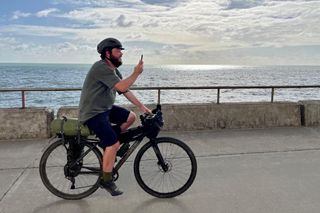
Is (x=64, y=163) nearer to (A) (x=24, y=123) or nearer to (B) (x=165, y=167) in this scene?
(B) (x=165, y=167)

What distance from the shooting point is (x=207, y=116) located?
8320 mm

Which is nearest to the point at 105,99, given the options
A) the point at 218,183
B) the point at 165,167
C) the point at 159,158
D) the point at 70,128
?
the point at 70,128

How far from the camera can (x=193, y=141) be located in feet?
24.0

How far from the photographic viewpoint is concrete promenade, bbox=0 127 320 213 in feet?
13.9

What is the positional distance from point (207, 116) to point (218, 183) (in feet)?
11.2

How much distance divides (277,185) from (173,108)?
3583 millimetres

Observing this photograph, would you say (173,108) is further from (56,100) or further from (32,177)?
(56,100)

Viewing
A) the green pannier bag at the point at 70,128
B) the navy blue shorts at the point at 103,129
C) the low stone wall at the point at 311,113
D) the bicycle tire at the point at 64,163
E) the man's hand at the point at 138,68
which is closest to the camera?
the man's hand at the point at 138,68

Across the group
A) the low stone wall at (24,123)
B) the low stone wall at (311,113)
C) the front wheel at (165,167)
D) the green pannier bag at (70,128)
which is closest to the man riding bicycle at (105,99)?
the green pannier bag at (70,128)

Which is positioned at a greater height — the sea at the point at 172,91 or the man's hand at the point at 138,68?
the man's hand at the point at 138,68

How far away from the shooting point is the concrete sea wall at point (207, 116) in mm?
7359

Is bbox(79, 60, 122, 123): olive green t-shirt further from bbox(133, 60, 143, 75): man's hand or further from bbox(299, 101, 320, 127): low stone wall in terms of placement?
bbox(299, 101, 320, 127): low stone wall

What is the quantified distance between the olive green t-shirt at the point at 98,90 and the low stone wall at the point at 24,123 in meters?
3.51

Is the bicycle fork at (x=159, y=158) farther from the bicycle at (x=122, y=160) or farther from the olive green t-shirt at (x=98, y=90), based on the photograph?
the olive green t-shirt at (x=98, y=90)
